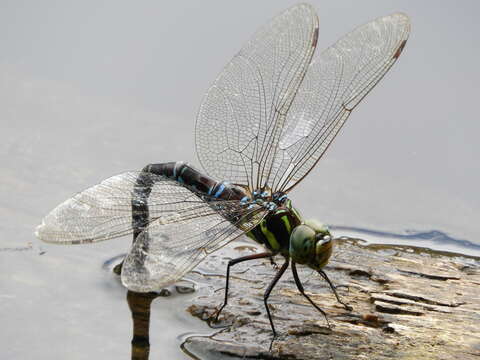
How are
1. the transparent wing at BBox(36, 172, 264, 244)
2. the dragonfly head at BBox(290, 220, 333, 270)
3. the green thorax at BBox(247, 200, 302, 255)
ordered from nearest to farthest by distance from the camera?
the dragonfly head at BBox(290, 220, 333, 270) → the transparent wing at BBox(36, 172, 264, 244) → the green thorax at BBox(247, 200, 302, 255)

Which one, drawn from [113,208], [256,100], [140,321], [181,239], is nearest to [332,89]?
[256,100]

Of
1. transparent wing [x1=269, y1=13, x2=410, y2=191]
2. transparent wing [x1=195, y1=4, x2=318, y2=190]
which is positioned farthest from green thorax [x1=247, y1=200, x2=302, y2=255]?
transparent wing [x1=195, y1=4, x2=318, y2=190]

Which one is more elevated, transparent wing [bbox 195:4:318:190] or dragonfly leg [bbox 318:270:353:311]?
transparent wing [bbox 195:4:318:190]

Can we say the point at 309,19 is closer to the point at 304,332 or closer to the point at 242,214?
the point at 242,214

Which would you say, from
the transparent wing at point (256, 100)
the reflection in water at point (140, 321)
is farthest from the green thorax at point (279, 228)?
the reflection in water at point (140, 321)

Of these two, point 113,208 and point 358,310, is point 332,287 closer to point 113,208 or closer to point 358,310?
point 358,310

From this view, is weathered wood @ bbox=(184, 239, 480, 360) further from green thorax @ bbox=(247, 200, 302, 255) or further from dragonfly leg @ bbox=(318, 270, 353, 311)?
green thorax @ bbox=(247, 200, 302, 255)
